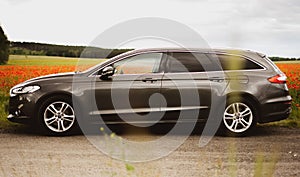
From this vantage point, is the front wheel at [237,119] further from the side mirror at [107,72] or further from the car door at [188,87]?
the side mirror at [107,72]

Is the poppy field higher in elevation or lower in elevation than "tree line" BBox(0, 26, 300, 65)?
lower

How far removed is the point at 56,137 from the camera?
30.7 feet

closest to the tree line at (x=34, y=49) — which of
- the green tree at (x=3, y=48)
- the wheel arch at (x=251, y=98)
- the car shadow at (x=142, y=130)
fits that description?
the green tree at (x=3, y=48)

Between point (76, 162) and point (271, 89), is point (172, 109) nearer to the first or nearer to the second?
point (271, 89)

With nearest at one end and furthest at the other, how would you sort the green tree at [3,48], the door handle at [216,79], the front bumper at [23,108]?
1. the front bumper at [23,108]
2. the door handle at [216,79]
3. the green tree at [3,48]

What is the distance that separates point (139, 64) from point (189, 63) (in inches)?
35.1

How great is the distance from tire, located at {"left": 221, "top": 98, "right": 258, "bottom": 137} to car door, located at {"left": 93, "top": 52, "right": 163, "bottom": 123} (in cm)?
122

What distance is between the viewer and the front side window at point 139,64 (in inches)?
379

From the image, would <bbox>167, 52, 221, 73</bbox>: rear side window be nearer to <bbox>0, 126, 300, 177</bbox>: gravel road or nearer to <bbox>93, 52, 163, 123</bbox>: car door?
<bbox>93, 52, 163, 123</bbox>: car door

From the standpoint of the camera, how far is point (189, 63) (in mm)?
9742

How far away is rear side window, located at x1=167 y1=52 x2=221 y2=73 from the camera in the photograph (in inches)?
380

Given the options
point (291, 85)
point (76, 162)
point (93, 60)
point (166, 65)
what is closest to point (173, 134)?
point (166, 65)

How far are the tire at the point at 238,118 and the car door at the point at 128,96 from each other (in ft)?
4.02

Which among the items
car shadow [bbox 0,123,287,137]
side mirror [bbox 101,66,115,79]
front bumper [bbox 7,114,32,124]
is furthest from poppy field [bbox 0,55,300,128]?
side mirror [bbox 101,66,115,79]
